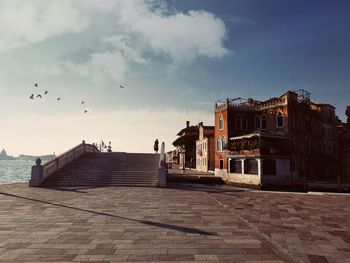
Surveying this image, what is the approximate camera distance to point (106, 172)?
26141mm

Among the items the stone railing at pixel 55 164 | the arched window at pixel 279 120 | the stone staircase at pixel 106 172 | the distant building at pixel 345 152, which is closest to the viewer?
the stone railing at pixel 55 164

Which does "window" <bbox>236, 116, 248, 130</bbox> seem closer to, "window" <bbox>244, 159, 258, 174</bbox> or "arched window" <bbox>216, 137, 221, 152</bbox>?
"arched window" <bbox>216, 137, 221, 152</bbox>

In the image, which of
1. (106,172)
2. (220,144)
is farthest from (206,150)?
(106,172)

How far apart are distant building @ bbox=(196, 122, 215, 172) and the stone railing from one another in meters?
21.8

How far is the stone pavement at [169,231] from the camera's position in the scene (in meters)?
7.31

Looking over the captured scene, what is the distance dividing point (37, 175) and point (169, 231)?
1616 centimetres

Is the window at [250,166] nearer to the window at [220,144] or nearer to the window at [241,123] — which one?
the window at [220,144]

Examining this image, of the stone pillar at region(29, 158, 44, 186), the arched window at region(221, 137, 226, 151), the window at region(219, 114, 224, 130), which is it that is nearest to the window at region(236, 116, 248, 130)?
the window at region(219, 114, 224, 130)

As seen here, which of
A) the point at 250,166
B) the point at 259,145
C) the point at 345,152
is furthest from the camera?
the point at 345,152

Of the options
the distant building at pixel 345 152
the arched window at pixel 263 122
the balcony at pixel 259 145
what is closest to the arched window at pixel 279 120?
the arched window at pixel 263 122

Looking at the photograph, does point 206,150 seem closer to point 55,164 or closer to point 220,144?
point 220,144

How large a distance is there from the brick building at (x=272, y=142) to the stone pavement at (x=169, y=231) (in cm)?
1660

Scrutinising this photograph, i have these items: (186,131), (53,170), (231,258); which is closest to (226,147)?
(53,170)

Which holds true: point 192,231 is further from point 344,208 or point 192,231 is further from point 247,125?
point 247,125
